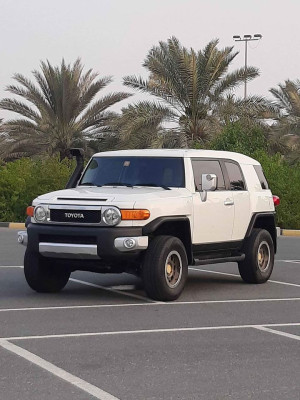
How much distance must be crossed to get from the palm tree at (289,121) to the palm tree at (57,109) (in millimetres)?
7006

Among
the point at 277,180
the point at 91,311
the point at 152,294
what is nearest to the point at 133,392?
the point at 91,311

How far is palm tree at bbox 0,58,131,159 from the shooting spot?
4172 cm

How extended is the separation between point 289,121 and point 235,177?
29.6 m

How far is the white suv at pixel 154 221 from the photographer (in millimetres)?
12219

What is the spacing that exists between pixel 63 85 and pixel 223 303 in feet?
98.2

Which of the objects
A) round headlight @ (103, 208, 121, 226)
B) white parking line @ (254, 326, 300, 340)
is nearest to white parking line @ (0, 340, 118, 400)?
white parking line @ (254, 326, 300, 340)

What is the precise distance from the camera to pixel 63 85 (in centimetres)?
4153

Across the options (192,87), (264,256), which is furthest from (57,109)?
(264,256)

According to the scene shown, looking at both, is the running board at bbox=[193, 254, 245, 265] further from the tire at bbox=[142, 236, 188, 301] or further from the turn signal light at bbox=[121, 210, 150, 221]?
the turn signal light at bbox=[121, 210, 150, 221]

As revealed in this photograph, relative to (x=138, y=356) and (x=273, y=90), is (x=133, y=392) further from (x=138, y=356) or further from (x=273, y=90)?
(x=273, y=90)

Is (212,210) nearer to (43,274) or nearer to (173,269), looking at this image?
(173,269)

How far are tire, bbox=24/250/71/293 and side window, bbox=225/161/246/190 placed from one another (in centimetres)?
289

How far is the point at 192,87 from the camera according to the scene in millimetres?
39594

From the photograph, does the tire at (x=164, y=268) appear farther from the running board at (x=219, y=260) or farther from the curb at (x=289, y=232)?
the curb at (x=289, y=232)
